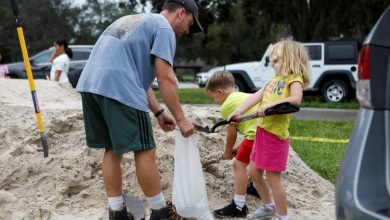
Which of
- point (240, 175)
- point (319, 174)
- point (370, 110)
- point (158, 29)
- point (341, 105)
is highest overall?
point (158, 29)

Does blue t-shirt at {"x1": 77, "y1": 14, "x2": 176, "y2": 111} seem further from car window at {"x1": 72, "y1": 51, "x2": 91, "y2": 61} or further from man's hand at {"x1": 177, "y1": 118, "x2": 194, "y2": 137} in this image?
car window at {"x1": 72, "y1": 51, "x2": 91, "y2": 61}

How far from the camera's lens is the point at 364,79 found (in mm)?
2438

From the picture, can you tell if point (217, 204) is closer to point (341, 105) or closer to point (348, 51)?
point (341, 105)

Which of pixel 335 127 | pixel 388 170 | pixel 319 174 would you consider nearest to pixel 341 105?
pixel 335 127

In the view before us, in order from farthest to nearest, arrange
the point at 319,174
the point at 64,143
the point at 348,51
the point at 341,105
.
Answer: the point at 348,51, the point at 341,105, the point at 319,174, the point at 64,143

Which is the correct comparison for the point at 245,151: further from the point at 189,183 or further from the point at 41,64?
the point at 41,64

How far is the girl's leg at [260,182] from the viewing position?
4246 millimetres

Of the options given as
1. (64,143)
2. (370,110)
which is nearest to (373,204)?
(370,110)

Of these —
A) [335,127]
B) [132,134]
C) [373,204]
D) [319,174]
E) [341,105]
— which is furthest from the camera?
[341,105]

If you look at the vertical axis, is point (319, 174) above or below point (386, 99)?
below

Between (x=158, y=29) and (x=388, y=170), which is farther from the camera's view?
(x=158, y=29)

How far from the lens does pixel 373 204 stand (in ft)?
7.41

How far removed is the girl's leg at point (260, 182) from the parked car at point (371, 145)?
5.70 ft

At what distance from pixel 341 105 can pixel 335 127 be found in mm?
5915
